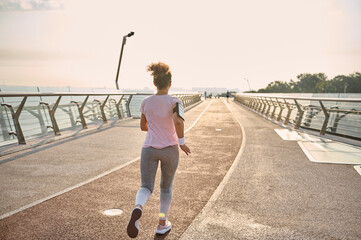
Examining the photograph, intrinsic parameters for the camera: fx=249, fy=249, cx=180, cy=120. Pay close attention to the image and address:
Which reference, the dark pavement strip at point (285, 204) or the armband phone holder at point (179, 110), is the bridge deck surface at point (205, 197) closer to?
the dark pavement strip at point (285, 204)

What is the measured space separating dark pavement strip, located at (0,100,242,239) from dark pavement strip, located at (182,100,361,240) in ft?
1.14

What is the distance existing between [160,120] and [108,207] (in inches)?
71.4

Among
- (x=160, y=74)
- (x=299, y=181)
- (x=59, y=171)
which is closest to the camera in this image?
(x=160, y=74)

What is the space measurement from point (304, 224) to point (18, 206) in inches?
160

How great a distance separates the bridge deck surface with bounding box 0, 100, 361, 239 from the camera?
3086 mm

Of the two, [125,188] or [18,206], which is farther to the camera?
[125,188]

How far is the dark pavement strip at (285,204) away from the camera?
3092 mm

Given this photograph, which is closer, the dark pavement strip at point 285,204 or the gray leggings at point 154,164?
the gray leggings at point 154,164

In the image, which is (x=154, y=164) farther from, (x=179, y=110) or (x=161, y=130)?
(x=179, y=110)

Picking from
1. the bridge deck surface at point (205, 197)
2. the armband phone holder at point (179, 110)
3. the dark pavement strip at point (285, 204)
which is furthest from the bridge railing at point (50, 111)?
the dark pavement strip at point (285, 204)

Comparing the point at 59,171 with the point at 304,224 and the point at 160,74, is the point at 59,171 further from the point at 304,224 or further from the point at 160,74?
the point at 304,224

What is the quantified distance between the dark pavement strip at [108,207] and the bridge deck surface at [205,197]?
0.01 meters

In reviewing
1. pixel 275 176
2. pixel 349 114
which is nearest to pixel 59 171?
pixel 275 176

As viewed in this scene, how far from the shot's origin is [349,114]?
10570mm
